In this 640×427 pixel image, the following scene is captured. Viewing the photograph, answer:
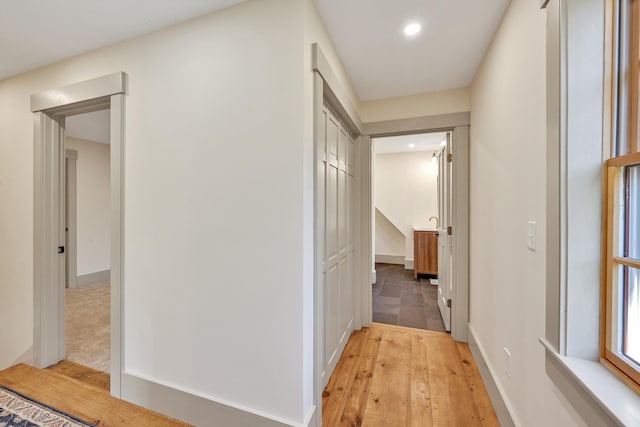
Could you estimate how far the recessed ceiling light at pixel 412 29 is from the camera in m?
1.62

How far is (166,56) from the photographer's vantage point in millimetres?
1598

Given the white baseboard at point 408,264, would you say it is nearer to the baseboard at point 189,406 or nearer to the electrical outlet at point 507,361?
the electrical outlet at point 507,361

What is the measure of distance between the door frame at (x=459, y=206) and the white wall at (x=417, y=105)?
0.23 ft

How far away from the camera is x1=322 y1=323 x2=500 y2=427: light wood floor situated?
155cm

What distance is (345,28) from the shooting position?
5.36 feet

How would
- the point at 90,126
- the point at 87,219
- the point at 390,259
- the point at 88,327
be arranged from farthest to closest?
1. the point at 390,259
2. the point at 87,219
3. the point at 90,126
4. the point at 88,327

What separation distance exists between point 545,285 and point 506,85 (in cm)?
115

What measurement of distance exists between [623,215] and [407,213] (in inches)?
194

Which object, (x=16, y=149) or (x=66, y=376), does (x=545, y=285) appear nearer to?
(x=66, y=376)

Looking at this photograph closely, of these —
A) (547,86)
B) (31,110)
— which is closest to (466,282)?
(547,86)

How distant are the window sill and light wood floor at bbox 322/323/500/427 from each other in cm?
93

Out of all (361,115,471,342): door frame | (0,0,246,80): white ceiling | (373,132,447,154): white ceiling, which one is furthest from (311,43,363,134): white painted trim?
(373,132,447,154): white ceiling

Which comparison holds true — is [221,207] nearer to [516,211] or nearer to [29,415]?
[516,211]

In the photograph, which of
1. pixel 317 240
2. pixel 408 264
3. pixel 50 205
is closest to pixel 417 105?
pixel 317 240
